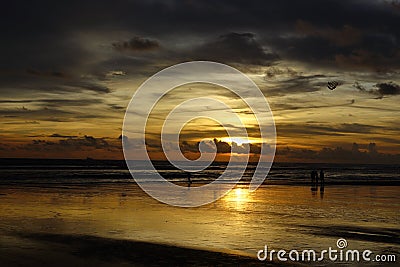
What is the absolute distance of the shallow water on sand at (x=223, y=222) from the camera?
1819 cm

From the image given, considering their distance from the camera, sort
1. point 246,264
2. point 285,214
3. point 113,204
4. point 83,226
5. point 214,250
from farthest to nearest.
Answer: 1. point 113,204
2. point 285,214
3. point 83,226
4. point 214,250
5. point 246,264

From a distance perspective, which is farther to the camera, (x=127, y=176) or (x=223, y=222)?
(x=127, y=176)

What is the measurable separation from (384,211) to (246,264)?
15.8m

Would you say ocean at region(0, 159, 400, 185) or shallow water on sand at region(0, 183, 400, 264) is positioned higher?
ocean at region(0, 159, 400, 185)

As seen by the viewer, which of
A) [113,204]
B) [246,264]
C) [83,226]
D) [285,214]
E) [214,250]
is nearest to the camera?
[246,264]

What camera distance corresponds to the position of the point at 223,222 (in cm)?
2256

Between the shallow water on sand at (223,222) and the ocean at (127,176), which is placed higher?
the ocean at (127,176)

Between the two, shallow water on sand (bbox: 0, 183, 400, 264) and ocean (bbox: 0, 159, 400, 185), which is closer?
shallow water on sand (bbox: 0, 183, 400, 264)

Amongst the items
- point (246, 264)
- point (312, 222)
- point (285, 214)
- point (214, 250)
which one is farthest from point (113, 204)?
point (246, 264)

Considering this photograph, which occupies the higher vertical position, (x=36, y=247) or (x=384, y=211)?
(x=384, y=211)

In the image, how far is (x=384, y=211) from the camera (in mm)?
27672

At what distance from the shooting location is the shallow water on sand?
59.7ft

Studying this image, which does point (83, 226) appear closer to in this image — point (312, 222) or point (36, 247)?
point (36, 247)

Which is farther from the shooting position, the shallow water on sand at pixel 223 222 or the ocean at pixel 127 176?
the ocean at pixel 127 176
